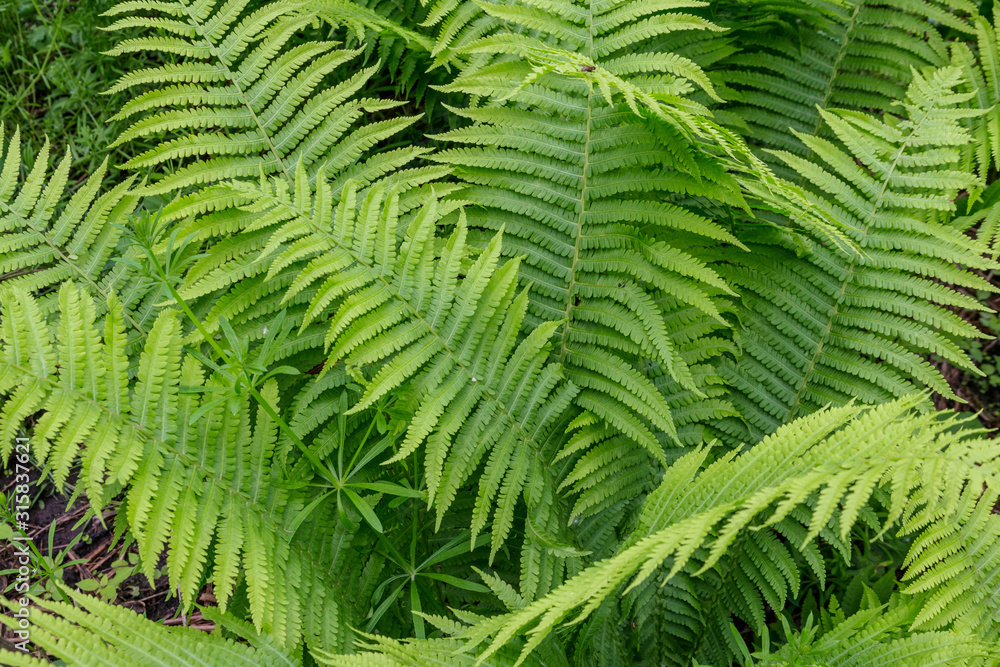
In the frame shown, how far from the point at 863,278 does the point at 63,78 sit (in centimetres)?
291

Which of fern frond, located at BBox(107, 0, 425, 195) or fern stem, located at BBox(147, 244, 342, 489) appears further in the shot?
fern frond, located at BBox(107, 0, 425, 195)

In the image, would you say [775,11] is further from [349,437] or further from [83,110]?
[83,110]

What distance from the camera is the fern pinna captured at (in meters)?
1.34

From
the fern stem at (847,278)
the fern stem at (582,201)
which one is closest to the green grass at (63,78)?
the fern stem at (582,201)

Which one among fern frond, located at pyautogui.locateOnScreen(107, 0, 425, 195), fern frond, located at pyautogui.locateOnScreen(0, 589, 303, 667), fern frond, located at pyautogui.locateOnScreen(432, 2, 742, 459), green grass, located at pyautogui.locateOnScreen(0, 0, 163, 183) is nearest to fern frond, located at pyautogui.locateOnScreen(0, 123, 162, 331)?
fern frond, located at pyautogui.locateOnScreen(107, 0, 425, 195)

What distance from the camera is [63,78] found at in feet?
8.62

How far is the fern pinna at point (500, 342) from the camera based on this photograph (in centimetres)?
134

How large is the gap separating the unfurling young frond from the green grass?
233 cm

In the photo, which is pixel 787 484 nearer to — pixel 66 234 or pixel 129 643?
pixel 129 643

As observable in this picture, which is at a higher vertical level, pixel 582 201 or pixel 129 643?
pixel 582 201

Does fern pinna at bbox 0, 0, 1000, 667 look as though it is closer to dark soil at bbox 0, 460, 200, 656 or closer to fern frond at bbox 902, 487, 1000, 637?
fern frond at bbox 902, 487, 1000, 637

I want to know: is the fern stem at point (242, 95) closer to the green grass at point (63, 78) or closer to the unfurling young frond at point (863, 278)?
the green grass at point (63, 78)

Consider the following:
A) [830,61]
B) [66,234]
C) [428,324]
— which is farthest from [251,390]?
[830,61]

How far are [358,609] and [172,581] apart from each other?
48cm
